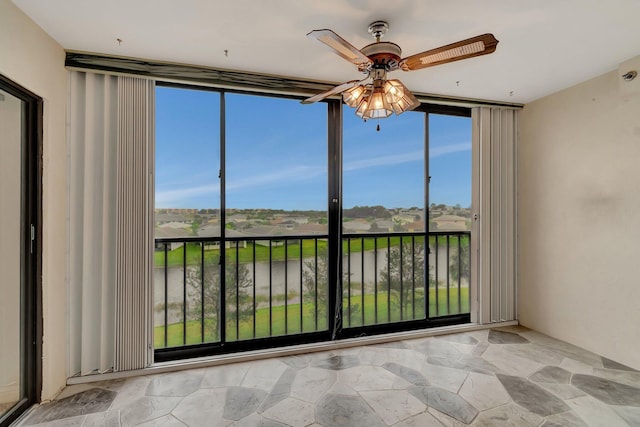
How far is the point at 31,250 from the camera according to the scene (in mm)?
1965

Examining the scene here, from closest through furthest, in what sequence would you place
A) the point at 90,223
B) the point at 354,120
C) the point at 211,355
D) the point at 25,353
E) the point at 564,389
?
1. the point at 25,353
2. the point at 564,389
3. the point at 90,223
4. the point at 211,355
5. the point at 354,120

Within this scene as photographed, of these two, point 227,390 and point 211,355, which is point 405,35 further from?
point 211,355

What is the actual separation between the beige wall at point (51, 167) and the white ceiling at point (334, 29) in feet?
0.45

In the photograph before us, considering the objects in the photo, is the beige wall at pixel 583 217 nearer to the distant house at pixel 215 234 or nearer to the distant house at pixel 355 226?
the distant house at pixel 355 226

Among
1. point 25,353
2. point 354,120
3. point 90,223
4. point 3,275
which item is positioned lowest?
point 25,353

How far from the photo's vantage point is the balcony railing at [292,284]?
2783mm

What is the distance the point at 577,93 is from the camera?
2.85m

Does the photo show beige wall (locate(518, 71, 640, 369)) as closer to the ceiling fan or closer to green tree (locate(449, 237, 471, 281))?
green tree (locate(449, 237, 471, 281))

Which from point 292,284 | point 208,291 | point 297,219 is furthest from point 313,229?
point 208,291

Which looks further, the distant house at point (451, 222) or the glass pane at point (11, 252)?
the distant house at point (451, 222)

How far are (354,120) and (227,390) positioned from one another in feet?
8.67

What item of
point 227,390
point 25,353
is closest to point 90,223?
point 25,353

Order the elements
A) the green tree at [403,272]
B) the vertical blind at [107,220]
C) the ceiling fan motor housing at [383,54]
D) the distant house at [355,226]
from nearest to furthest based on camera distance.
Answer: the ceiling fan motor housing at [383,54], the vertical blind at [107,220], the distant house at [355,226], the green tree at [403,272]

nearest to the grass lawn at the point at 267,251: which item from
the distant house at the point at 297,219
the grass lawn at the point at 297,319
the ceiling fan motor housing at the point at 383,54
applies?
the distant house at the point at 297,219
